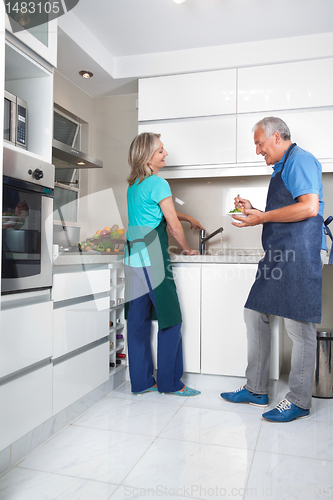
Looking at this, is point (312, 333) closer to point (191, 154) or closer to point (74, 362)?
point (74, 362)

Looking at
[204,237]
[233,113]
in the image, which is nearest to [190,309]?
[204,237]

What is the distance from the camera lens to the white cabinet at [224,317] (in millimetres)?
2369

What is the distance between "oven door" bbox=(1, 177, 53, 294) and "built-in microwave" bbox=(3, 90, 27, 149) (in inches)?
10.2

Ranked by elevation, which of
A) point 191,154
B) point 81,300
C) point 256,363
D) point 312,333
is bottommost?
point 256,363

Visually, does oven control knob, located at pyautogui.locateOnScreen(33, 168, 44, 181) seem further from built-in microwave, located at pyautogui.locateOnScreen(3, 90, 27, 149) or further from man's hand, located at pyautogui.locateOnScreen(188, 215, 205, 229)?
man's hand, located at pyautogui.locateOnScreen(188, 215, 205, 229)

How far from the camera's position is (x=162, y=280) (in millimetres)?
2275

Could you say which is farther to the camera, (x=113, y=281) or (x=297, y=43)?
(x=297, y=43)

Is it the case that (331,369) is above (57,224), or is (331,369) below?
below

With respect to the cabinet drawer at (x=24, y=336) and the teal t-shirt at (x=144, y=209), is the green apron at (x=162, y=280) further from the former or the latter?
the cabinet drawer at (x=24, y=336)

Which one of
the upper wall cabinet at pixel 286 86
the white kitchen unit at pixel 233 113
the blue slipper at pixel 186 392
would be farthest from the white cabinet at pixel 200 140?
the blue slipper at pixel 186 392

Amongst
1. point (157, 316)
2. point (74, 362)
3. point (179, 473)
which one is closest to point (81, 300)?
point (74, 362)

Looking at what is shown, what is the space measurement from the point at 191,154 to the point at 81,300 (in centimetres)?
139

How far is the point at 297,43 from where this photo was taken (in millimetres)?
2586

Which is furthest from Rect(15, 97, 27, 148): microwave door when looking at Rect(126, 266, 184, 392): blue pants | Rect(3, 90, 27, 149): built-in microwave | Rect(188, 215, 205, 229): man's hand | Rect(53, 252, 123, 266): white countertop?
Rect(188, 215, 205, 229): man's hand
